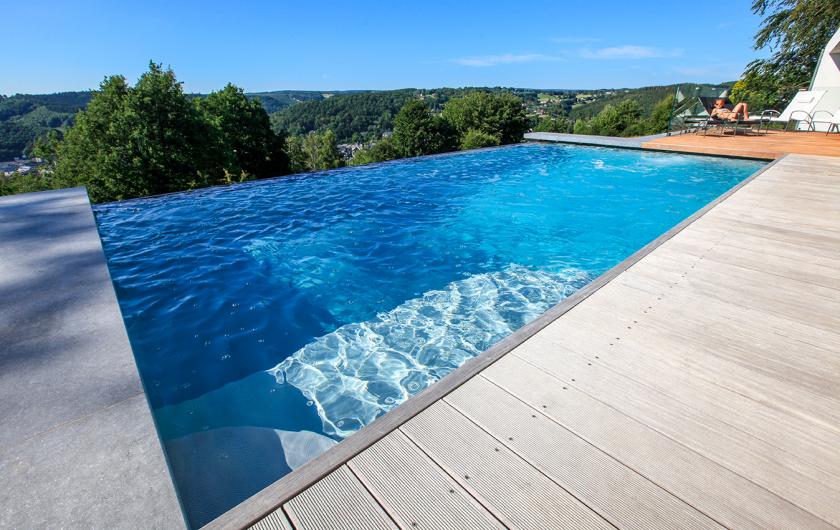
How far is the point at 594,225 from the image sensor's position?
577cm

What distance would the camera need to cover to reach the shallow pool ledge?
3.57 ft

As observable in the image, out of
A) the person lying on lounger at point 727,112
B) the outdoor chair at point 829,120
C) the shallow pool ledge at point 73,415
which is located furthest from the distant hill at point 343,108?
the shallow pool ledge at point 73,415

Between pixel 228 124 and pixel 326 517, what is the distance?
18543 millimetres

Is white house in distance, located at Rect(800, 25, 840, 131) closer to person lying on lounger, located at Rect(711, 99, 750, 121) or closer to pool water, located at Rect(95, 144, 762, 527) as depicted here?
person lying on lounger, located at Rect(711, 99, 750, 121)

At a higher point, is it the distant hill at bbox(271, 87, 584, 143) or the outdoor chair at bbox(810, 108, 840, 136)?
the distant hill at bbox(271, 87, 584, 143)

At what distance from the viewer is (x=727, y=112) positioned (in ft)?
30.0

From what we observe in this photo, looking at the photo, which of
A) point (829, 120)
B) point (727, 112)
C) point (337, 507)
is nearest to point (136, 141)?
point (337, 507)

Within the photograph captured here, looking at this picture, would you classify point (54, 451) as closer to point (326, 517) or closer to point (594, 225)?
point (326, 517)

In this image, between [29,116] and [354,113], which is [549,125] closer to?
[354,113]

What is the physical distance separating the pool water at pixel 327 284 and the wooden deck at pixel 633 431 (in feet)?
3.54

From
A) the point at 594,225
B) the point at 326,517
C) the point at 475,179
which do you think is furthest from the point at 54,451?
the point at 475,179

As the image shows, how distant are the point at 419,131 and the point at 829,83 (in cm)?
1690

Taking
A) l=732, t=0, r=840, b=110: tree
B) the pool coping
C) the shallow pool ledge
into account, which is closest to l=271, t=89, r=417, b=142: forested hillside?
l=732, t=0, r=840, b=110: tree

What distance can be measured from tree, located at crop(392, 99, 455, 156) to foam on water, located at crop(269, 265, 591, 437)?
19918 millimetres
